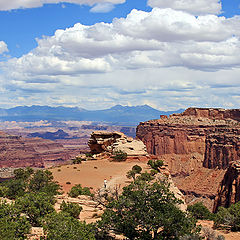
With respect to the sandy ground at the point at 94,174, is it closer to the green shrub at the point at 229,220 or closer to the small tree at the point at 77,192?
the small tree at the point at 77,192

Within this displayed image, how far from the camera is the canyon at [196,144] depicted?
10469 centimetres

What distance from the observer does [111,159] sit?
166 ft

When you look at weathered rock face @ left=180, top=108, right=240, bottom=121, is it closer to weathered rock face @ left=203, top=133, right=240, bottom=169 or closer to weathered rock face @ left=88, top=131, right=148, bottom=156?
weathered rock face @ left=203, top=133, right=240, bottom=169

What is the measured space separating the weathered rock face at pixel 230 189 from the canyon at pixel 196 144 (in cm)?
3635

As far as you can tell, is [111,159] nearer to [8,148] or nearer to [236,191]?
[236,191]

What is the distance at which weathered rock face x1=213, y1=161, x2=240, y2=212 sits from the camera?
51625 mm

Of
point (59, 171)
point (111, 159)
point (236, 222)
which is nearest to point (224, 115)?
point (111, 159)

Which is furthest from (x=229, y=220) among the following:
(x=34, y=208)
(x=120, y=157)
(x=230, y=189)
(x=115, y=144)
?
(x=115, y=144)

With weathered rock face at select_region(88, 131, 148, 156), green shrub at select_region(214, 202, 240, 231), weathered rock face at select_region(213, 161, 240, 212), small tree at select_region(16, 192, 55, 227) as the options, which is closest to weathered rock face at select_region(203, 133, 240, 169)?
weathered rock face at select_region(213, 161, 240, 212)

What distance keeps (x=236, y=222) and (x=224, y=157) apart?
8958 cm

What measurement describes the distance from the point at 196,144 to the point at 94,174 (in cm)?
8929

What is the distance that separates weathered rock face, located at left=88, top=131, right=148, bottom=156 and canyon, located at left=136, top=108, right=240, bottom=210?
42189 mm

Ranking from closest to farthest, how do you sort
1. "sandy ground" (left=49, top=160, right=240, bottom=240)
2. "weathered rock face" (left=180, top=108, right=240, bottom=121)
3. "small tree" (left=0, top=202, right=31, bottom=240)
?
"small tree" (left=0, top=202, right=31, bottom=240)
"sandy ground" (left=49, top=160, right=240, bottom=240)
"weathered rock face" (left=180, top=108, right=240, bottom=121)

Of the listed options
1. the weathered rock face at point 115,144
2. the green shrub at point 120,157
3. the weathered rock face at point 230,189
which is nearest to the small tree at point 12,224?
the green shrub at point 120,157
